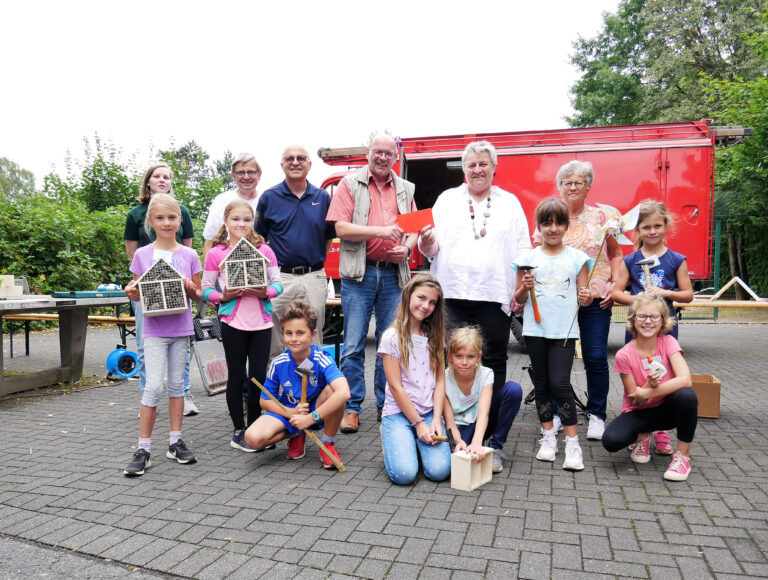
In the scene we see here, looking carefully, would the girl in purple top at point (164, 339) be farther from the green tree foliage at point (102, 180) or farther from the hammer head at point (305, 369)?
the green tree foliage at point (102, 180)

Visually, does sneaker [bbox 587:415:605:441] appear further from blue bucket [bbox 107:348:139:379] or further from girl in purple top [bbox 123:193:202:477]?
blue bucket [bbox 107:348:139:379]

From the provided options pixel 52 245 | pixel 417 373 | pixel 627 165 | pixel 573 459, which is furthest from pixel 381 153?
pixel 52 245

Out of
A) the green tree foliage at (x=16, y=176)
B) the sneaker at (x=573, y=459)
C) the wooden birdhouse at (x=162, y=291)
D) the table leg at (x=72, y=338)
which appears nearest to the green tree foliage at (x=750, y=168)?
the sneaker at (x=573, y=459)

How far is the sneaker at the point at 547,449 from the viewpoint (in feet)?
12.0

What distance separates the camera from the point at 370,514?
9.38ft

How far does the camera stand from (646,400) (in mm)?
3414

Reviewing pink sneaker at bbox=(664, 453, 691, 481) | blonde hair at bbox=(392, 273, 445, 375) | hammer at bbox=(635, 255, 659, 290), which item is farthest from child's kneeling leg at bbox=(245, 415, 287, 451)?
hammer at bbox=(635, 255, 659, 290)

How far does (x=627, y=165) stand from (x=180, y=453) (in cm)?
701

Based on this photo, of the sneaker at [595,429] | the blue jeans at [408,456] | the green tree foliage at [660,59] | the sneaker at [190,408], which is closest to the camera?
the blue jeans at [408,456]

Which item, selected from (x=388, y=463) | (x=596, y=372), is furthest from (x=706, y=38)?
(x=388, y=463)

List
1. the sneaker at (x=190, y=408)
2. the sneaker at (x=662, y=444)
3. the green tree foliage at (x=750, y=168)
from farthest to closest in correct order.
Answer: the green tree foliage at (x=750, y=168) → the sneaker at (x=190, y=408) → the sneaker at (x=662, y=444)

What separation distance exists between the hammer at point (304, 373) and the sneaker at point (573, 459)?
5.45 feet

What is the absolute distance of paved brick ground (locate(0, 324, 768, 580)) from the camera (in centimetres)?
235

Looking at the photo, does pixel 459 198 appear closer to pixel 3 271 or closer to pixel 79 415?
pixel 79 415
